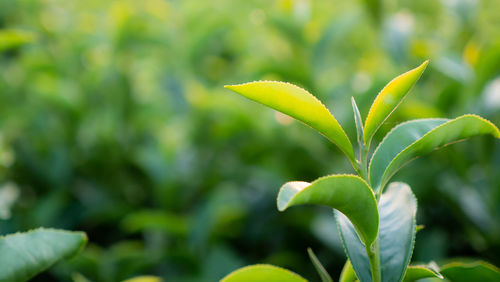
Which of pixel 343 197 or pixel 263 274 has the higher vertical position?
pixel 343 197

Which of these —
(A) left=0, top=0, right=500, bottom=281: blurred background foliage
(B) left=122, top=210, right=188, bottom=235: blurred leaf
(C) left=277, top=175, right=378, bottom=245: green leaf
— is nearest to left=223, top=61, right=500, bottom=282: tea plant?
(C) left=277, top=175, right=378, bottom=245: green leaf

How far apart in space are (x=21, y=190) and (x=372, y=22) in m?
1.24

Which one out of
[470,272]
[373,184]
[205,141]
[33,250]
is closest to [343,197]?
[373,184]

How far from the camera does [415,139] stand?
1.90 ft

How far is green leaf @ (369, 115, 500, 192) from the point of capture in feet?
1.76

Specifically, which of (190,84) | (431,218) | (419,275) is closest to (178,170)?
(190,84)

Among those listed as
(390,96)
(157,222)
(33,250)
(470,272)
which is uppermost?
(390,96)

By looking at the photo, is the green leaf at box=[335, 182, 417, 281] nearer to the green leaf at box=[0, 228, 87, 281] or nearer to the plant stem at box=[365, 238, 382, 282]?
the plant stem at box=[365, 238, 382, 282]

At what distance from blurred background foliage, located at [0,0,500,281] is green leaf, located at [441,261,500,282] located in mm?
506

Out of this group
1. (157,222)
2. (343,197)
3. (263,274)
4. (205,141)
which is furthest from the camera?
(205,141)

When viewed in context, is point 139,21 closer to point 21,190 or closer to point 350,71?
point 21,190

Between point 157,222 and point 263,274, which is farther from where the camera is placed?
point 157,222

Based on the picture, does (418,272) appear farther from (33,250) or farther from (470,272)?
(33,250)

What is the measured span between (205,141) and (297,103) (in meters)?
0.97
